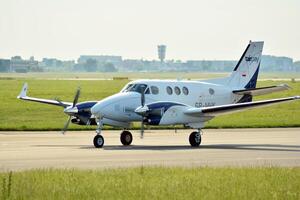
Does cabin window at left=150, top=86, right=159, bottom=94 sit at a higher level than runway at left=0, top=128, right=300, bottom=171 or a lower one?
higher

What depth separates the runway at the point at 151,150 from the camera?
89.7 feet

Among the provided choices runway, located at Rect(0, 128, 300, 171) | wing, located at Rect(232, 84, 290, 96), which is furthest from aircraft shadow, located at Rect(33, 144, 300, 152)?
wing, located at Rect(232, 84, 290, 96)

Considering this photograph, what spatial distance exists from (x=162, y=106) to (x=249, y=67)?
26.4 feet

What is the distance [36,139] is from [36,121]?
658 inches

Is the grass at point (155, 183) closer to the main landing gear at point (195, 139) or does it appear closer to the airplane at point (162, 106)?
the airplane at point (162, 106)

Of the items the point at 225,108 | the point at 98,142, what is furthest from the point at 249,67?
the point at 98,142

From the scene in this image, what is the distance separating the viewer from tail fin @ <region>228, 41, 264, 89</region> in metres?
40.9

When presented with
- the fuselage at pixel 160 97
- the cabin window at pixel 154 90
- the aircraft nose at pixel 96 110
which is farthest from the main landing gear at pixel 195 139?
the aircraft nose at pixel 96 110

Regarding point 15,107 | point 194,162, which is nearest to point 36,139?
point 194,162

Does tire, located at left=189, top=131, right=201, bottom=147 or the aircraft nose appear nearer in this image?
the aircraft nose

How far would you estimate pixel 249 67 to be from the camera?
4112cm

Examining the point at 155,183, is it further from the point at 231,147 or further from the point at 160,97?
the point at 160,97

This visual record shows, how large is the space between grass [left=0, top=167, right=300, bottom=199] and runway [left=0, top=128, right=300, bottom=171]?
2.70 m

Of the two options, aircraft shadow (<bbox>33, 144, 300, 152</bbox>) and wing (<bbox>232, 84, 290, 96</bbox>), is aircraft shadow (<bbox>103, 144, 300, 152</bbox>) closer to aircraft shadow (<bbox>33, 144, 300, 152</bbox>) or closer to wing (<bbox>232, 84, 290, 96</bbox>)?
aircraft shadow (<bbox>33, 144, 300, 152</bbox>)
